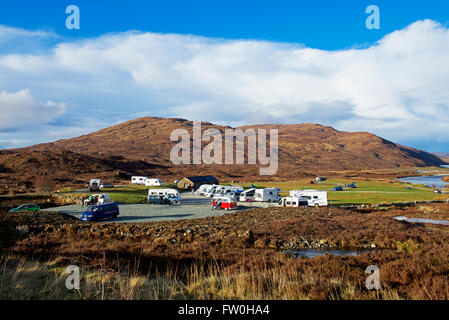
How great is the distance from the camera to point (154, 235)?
2231cm

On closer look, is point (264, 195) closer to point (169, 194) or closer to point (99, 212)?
point (169, 194)

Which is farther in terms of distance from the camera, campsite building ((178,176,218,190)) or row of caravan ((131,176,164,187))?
row of caravan ((131,176,164,187))

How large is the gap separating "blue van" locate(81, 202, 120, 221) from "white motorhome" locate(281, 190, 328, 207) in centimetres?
2111

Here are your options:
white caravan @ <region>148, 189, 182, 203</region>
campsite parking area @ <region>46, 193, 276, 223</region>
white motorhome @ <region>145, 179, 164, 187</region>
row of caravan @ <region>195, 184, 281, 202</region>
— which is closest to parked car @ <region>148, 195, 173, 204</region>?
white caravan @ <region>148, 189, 182, 203</region>

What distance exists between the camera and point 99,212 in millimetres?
28984

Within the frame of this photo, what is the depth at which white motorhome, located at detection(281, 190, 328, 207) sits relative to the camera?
133 feet

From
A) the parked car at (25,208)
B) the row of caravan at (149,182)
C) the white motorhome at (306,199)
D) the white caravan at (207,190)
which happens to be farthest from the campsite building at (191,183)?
the parked car at (25,208)

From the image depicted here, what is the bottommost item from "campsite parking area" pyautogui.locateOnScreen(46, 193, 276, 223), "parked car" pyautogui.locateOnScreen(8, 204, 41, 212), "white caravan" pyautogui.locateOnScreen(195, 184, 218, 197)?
"campsite parking area" pyautogui.locateOnScreen(46, 193, 276, 223)

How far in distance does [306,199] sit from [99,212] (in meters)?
25.5

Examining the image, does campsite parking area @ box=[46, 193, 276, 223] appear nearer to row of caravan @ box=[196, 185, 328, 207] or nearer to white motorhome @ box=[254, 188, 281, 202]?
row of caravan @ box=[196, 185, 328, 207]
